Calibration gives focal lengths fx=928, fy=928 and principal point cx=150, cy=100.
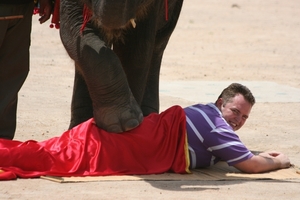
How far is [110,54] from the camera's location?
6.26 metres

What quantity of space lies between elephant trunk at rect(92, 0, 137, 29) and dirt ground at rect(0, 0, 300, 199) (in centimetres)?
102

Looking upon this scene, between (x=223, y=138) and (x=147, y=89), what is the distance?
2065mm

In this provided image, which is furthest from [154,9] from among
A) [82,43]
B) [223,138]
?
[223,138]

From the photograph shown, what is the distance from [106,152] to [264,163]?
3.62 feet

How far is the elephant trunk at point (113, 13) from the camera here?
19.2 feet

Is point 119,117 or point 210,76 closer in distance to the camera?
point 119,117

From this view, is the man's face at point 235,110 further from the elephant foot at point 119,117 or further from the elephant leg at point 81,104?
the elephant leg at point 81,104

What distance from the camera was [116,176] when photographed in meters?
6.09

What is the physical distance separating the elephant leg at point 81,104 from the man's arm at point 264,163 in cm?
157

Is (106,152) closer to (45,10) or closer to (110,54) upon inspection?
(110,54)

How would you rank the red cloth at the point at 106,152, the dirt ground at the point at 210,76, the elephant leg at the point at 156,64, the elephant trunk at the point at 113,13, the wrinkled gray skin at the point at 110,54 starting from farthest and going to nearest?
the elephant leg at the point at 156,64 → the wrinkled gray skin at the point at 110,54 → the red cloth at the point at 106,152 → the elephant trunk at the point at 113,13 → the dirt ground at the point at 210,76

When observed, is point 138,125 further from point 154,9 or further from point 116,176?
point 154,9

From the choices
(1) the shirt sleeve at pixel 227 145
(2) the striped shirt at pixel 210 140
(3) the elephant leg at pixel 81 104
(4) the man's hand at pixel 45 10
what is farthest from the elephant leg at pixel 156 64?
(1) the shirt sleeve at pixel 227 145

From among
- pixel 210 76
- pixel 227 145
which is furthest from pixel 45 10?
pixel 210 76
